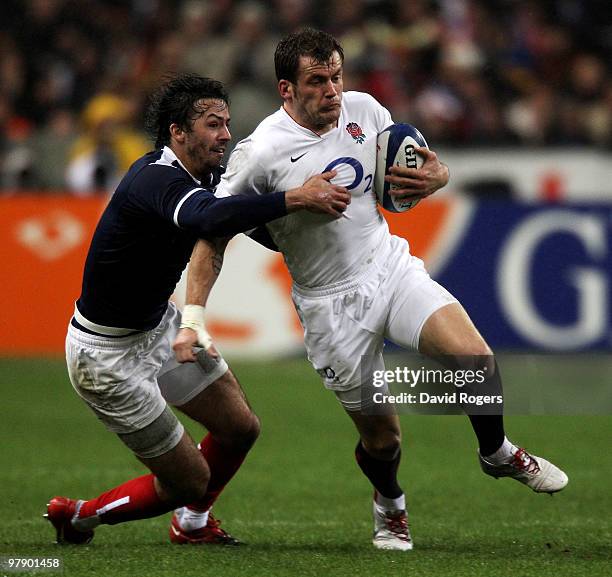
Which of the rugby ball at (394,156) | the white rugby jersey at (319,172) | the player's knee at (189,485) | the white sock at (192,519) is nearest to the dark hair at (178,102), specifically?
the white rugby jersey at (319,172)

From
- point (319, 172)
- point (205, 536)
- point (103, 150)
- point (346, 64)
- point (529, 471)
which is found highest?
point (346, 64)

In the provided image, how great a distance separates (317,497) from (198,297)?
2.39m

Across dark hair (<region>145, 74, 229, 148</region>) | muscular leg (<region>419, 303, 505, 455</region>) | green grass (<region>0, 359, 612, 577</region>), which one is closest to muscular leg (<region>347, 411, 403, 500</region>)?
green grass (<region>0, 359, 612, 577</region>)

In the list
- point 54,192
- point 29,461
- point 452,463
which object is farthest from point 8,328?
point 452,463

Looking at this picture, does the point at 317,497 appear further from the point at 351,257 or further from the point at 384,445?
the point at 351,257

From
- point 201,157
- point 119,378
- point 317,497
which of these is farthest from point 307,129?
point 317,497

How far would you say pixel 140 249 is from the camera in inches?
228

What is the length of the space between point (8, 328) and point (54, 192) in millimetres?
1370

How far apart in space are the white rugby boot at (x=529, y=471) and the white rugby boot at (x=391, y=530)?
58cm

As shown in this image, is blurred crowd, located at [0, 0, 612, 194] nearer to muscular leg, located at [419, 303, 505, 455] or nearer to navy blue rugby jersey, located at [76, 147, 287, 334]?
navy blue rugby jersey, located at [76, 147, 287, 334]

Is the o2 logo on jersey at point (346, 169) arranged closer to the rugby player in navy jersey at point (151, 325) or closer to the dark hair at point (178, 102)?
the rugby player in navy jersey at point (151, 325)

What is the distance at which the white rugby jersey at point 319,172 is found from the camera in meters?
5.86

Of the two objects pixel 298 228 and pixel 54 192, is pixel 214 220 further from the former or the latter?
pixel 54 192

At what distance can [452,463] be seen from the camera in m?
8.64
